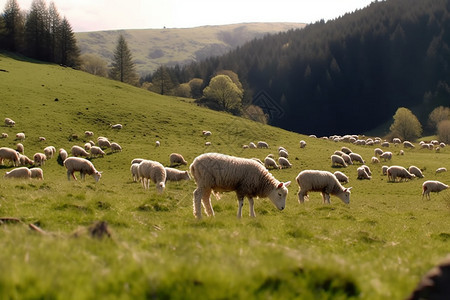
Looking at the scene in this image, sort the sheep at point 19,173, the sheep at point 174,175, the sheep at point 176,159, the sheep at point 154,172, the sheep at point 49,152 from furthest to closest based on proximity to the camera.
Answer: the sheep at point 176,159 < the sheep at point 49,152 < the sheep at point 174,175 < the sheep at point 19,173 < the sheep at point 154,172

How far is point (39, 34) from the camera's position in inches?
3691

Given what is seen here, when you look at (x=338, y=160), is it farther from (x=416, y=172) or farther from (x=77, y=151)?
(x=77, y=151)

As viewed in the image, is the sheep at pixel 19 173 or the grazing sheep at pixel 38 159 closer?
the sheep at pixel 19 173

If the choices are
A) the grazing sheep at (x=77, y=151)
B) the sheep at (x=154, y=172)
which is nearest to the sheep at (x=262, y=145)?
the grazing sheep at (x=77, y=151)

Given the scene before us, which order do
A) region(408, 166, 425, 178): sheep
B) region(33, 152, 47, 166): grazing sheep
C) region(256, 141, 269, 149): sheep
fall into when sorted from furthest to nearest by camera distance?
region(256, 141, 269, 149): sheep → region(408, 166, 425, 178): sheep → region(33, 152, 47, 166): grazing sheep

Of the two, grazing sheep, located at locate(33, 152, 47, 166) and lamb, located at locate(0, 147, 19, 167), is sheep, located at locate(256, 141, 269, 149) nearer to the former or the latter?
grazing sheep, located at locate(33, 152, 47, 166)

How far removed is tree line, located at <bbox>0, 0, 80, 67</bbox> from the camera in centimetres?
9300

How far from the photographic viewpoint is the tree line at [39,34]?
93.0 m

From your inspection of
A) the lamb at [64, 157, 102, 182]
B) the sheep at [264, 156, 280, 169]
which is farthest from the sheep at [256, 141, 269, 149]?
the lamb at [64, 157, 102, 182]

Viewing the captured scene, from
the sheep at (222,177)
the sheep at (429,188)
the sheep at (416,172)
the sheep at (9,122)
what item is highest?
the sheep at (222,177)

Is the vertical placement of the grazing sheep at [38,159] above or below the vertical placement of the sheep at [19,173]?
below

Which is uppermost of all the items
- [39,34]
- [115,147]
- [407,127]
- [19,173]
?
[39,34]

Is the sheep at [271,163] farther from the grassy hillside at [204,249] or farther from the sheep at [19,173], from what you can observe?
the sheep at [19,173]

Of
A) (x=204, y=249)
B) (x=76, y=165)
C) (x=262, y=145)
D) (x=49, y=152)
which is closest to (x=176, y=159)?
(x=76, y=165)
